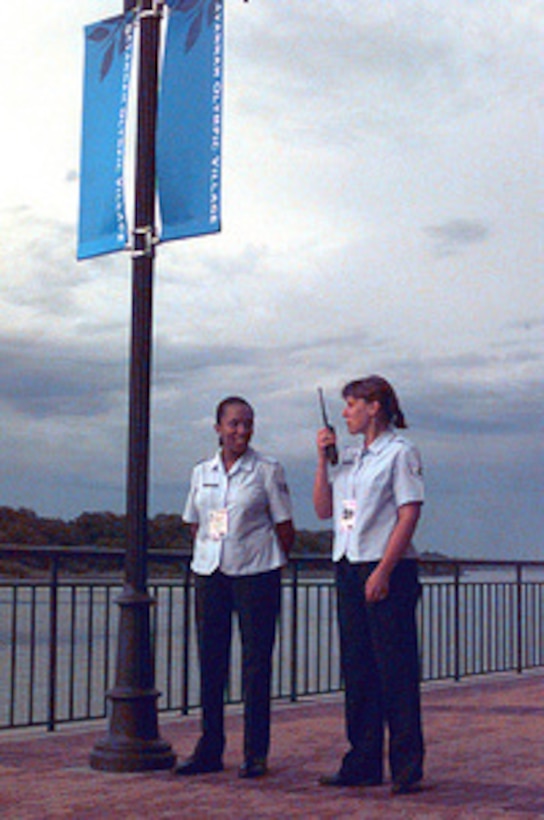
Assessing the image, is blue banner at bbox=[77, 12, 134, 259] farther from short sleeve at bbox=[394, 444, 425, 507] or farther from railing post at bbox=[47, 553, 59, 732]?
short sleeve at bbox=[394, 444, 425, 507]

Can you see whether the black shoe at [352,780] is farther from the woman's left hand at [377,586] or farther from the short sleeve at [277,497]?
the short sleeve at [277,497]

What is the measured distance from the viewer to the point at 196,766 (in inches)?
293

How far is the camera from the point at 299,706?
37.6 feet

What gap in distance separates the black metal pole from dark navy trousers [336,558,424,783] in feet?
3.97

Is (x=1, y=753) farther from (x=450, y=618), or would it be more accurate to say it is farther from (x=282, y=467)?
(x=450, y=618)

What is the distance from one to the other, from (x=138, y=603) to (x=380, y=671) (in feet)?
5.20

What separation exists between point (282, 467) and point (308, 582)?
4.85m

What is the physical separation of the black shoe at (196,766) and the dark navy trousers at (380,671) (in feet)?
2.57

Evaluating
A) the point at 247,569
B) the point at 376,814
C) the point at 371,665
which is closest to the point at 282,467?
the point at 247,569

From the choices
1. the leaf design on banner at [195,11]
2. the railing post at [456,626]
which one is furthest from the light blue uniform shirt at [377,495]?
the railing post at [456,626]

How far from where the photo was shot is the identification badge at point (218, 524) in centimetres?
726

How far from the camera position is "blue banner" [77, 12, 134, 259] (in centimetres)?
834

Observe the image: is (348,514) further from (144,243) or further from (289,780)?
(144,243)

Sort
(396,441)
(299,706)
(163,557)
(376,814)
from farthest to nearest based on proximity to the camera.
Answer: (299,706) < (163,557) < (396,441) < (376,814)
